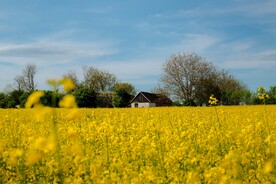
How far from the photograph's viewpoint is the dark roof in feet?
189

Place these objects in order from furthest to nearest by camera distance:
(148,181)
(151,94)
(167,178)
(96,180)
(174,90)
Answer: (151,94), (174,90), (167,178), (96,180), (148,181)

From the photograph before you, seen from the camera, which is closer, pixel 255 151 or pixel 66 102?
pixel 66 102

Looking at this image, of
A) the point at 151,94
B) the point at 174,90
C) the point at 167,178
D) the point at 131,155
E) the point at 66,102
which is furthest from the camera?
the point at 151,94

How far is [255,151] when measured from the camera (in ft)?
23.0

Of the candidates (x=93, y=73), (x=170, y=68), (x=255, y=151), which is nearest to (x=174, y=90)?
(x=170, y=68)

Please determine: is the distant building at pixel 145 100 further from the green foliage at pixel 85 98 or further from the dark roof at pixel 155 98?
the green foliage at pixel 85 98

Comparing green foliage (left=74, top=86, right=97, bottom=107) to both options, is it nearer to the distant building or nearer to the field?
the distant building

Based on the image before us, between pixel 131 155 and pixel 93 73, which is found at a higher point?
pixel 93 73

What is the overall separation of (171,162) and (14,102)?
4011 centimetres

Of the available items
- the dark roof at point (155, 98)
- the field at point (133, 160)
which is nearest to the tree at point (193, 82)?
the dark roof at point (155, 98)

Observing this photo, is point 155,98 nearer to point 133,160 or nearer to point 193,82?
point 193,82

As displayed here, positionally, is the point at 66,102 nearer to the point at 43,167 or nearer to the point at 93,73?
the point at 43,167

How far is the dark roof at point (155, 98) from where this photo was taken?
5762cm

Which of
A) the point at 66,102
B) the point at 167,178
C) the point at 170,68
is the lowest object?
the point at 167,178
